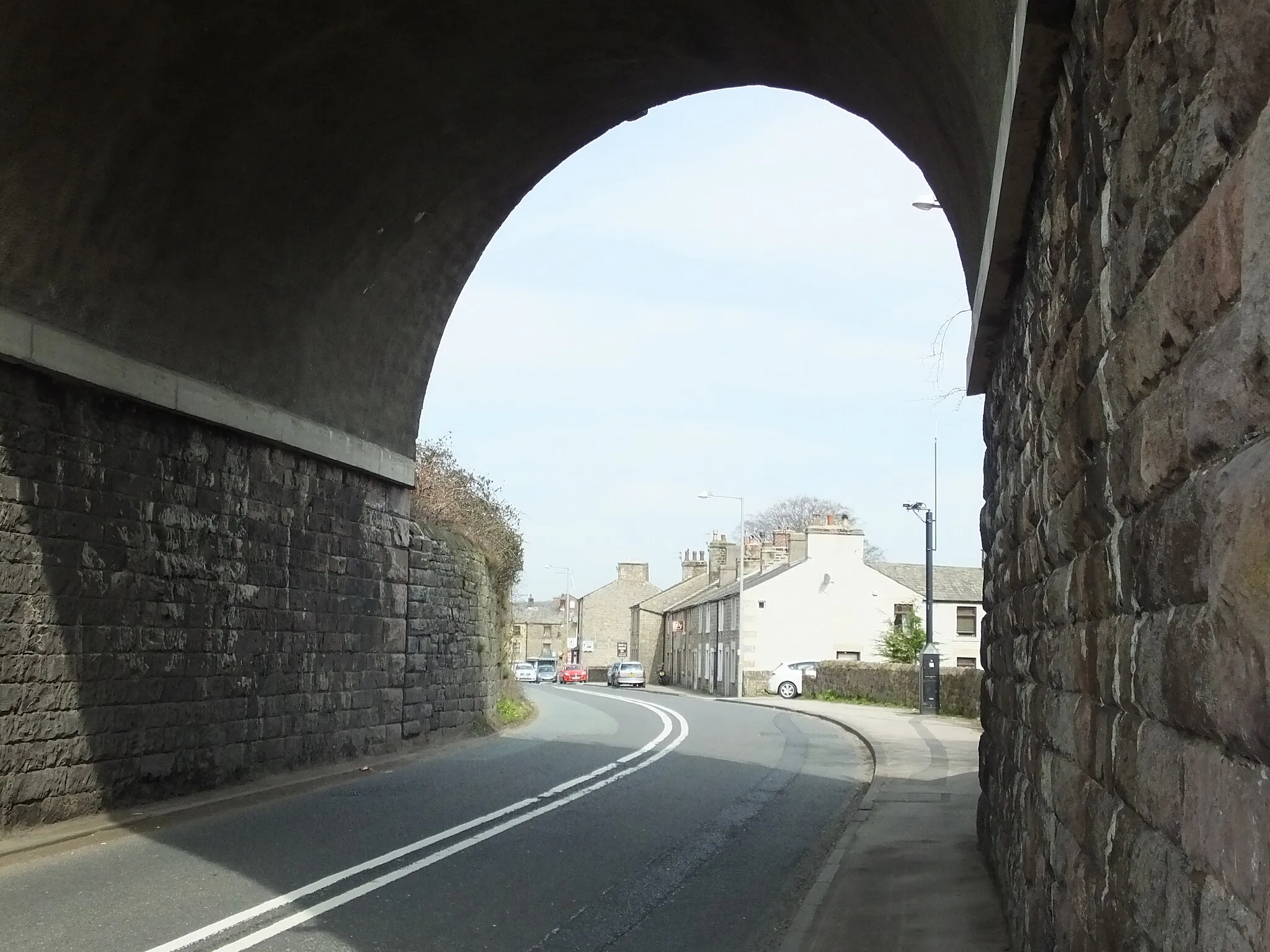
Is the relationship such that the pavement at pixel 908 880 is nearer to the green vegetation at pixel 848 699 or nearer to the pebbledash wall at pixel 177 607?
the pebbledash wall at pixel 177 607

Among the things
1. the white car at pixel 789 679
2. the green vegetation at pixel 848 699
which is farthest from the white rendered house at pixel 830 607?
the green vegetation at pixel 848 699

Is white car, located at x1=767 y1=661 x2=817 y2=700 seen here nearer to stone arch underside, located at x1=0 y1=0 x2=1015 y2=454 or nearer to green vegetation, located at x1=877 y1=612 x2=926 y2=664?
green vegetation, located at x1=877 y1=612 x2=926 y2=664

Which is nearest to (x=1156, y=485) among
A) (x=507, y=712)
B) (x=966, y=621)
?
(x=507, y=712)

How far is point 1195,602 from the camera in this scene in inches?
95.1

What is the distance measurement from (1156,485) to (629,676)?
64495 millimetres

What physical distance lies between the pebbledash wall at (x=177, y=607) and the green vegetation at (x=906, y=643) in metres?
26.0

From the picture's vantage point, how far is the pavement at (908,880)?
21.8ft

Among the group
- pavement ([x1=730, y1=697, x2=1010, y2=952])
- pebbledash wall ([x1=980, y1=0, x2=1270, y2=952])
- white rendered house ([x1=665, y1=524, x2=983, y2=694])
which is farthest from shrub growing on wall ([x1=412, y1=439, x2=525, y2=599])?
white rendered house ([x1=665, y1=524, x2=983, y2=694])

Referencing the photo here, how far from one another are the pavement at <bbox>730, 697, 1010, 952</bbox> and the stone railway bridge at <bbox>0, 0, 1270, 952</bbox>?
1.45ft

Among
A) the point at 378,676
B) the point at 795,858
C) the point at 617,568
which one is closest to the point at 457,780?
the point at 378,676

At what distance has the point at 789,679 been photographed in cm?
4956

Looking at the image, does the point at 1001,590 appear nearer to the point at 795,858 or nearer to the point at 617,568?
the point at 795,858

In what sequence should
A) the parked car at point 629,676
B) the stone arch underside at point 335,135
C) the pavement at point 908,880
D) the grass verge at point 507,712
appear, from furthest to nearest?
the parked car at point 629,676 → the grass verge at point 507,712 → the stone arch underside at point 335,135 → the pavement at point 908,880

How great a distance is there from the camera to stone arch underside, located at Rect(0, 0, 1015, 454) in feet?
30.3
